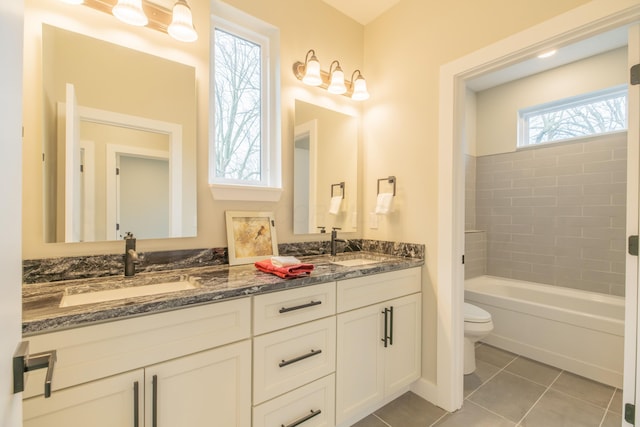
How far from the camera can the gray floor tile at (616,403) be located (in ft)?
5.88

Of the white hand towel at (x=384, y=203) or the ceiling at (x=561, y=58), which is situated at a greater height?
the ceiling at (x=561, y=58)

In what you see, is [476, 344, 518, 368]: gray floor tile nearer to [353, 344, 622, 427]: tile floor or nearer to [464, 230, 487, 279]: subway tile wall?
[353, 344, 622, 427]: tile floor

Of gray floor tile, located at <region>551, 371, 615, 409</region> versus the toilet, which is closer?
gray floor tile, located at <region>551, 371, 615, 409</region>

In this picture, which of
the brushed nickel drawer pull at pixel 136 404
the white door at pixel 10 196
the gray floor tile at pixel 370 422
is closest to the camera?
the white door at pixel 10 196

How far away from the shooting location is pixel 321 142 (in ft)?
7.11

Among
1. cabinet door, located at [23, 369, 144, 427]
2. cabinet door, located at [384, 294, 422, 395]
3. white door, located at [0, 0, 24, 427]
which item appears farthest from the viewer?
cabinet door, located at [384, 294, 422, 395]

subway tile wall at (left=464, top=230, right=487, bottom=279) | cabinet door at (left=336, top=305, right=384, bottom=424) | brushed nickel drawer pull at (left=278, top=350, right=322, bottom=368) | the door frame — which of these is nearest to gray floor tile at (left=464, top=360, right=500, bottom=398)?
the door frame

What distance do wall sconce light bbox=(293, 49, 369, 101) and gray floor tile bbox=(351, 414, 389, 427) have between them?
7.09ft

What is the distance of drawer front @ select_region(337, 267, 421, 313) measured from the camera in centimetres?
154

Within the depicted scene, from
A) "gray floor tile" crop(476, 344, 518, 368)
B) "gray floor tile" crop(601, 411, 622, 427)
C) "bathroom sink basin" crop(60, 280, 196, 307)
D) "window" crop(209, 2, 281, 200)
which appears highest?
"window" crop(209, 2, 281, 200)

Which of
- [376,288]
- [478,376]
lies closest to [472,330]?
[478,376]

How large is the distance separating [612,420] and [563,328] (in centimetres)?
70

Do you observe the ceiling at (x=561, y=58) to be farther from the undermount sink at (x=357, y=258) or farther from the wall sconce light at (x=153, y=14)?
the wall sconce light at (x=153, y=14)

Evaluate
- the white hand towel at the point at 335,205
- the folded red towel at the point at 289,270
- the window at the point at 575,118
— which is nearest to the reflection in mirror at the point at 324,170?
the white hand towel at the point at 335,205
